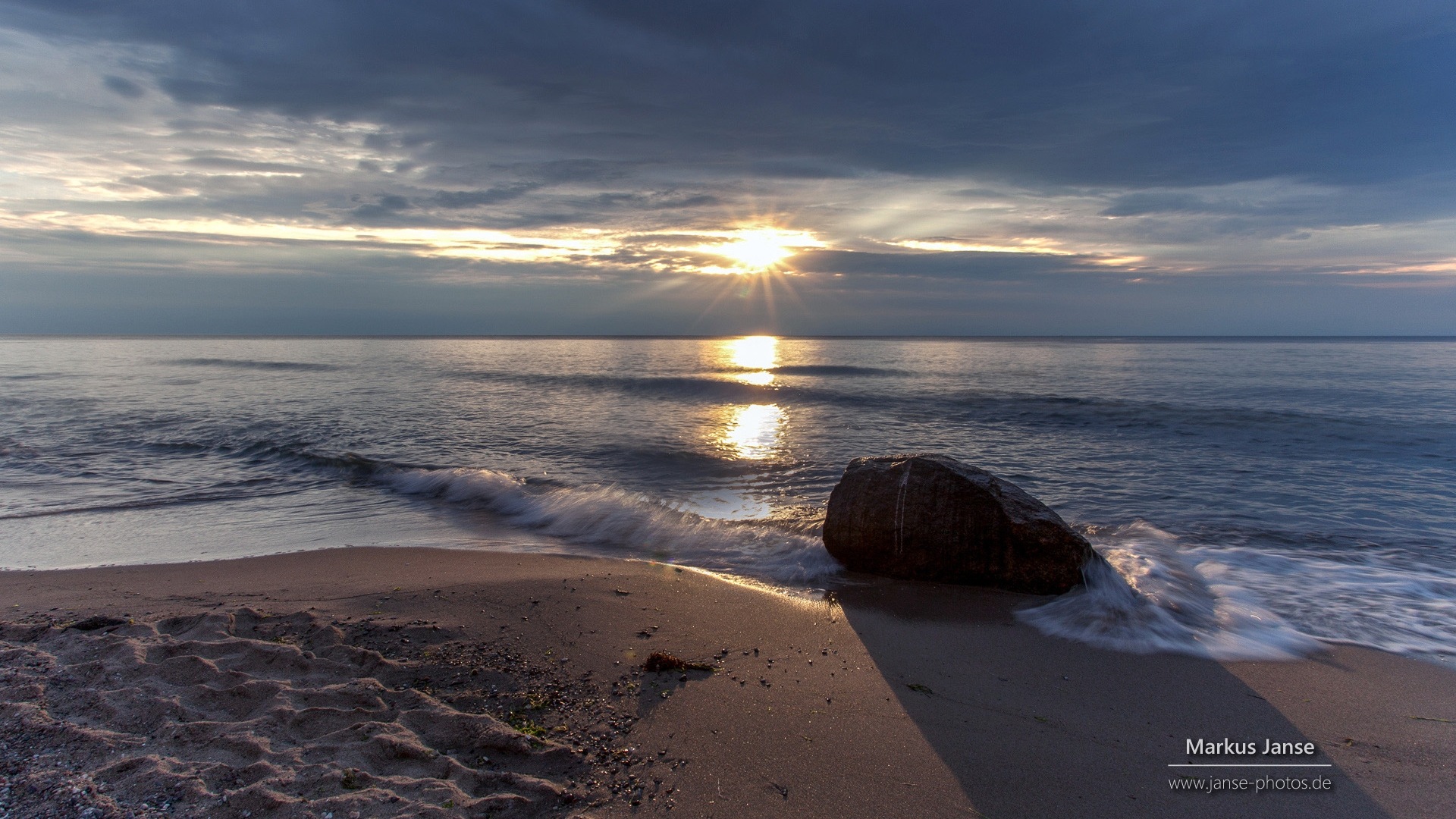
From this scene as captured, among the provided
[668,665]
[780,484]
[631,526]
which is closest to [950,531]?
[668,665]

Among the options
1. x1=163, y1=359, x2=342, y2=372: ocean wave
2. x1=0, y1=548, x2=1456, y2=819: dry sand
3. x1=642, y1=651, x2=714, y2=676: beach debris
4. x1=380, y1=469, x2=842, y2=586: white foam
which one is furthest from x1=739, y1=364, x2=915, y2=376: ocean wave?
x1=642, y1=651, x2=714, y2=676: beach debris

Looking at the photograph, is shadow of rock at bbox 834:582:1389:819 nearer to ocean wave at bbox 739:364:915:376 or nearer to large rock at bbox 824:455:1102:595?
large rock at bbox 824:455:1102:595

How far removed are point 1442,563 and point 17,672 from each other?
10737 mm

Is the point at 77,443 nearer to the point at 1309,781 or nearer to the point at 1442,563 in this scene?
the point at 1309,781

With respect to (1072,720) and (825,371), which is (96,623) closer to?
(1072,720)

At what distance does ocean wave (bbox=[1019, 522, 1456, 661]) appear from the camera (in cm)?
459

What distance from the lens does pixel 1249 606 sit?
5.30 meters

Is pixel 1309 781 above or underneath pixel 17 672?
underneath

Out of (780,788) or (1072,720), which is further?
(1072,720)

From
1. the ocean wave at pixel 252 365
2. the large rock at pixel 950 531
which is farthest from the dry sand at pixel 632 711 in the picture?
the ocean wave at pixel 252 365

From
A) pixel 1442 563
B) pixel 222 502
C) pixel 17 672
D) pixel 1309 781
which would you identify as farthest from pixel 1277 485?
pixel 222 502

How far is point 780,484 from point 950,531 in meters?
4.26

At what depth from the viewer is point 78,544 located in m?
6.68

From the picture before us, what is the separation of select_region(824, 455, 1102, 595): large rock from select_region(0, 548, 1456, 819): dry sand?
0.53 m
